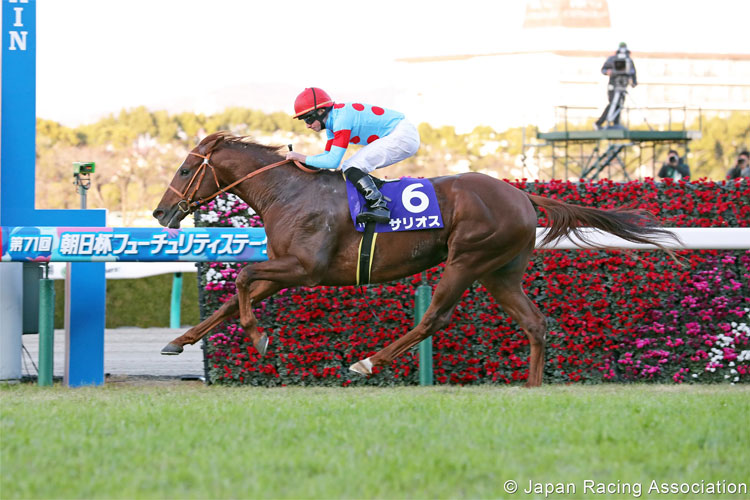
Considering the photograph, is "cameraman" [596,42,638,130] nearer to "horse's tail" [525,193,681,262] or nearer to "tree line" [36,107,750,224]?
"horse's tail" [525,193,681,262]

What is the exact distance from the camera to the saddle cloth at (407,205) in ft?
20.5

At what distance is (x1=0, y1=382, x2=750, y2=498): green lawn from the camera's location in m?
3.49

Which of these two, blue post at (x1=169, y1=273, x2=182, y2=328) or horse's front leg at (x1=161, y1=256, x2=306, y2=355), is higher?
horse's front leg at (x1=161, y1=256, x2=306, y2=355)

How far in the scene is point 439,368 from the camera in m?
7.14

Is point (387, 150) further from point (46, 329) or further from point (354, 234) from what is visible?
point (46, 329)

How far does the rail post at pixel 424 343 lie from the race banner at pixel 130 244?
1.07 m

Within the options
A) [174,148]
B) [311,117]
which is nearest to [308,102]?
[311,117]

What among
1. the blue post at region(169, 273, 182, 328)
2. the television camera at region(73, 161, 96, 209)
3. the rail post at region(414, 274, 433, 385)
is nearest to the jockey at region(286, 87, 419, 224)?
the rail post at region(414, 274, 433, 385)

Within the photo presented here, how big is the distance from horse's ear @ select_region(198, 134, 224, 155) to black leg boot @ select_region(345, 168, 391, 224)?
983mm

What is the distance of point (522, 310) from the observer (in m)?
6.59

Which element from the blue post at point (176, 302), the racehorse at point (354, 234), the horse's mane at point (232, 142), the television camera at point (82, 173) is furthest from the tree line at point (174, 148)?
the racehorse at point (354, 234)

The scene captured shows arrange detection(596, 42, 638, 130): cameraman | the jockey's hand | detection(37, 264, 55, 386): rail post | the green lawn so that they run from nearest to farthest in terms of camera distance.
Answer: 1. the green lawn
2. the jockey's hand
3. detection(37, 264, 55, 386): rail post
4. detection(596, 42, 638, 130): cameraman

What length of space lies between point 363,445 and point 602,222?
10.5 feet

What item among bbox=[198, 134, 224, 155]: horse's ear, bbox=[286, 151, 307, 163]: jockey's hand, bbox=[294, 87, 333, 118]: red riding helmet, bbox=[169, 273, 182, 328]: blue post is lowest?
bbox=[169, 273, 182, 328]: blue post
